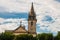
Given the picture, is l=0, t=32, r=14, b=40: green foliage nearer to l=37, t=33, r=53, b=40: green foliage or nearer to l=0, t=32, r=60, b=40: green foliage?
l=0, t=32, r=60, b=40: green foliage

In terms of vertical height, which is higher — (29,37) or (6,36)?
(6,36)

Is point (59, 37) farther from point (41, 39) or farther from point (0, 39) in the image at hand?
point (0, 39)

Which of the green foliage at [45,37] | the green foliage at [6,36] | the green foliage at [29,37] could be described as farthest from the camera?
the green foliage at [6,36]

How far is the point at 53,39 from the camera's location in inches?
7328

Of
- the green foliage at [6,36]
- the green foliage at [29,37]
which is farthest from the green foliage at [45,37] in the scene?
the green foliage at [6,36]

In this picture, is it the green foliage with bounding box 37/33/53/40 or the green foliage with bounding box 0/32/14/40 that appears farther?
the green foliage with bounding box 0/32/14/40

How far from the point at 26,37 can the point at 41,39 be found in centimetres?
560

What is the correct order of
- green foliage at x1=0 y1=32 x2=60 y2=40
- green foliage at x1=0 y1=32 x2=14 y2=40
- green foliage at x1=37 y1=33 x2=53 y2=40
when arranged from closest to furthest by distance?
green foliage at x1=37 y1=33 x2=53 y2=40 → green foliage at x1=0 y1=32 x2=60 y2=40 → green foliage at x1=0 y1=32 x2=14 y2=40

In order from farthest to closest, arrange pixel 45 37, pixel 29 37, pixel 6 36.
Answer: pixel 29 37, pixel 6 36, pixel 45 37

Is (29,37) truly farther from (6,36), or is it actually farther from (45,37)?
(6,36)

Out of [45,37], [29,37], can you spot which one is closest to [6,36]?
[29,37]

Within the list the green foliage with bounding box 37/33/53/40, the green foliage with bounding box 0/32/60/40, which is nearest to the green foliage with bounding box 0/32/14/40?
the green foliage with bounding box 0/32/60/40

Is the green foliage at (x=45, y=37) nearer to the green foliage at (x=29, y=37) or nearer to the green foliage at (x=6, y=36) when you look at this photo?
the green foliage at (x=29, y=37)

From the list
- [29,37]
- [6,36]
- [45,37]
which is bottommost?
[29,37]
